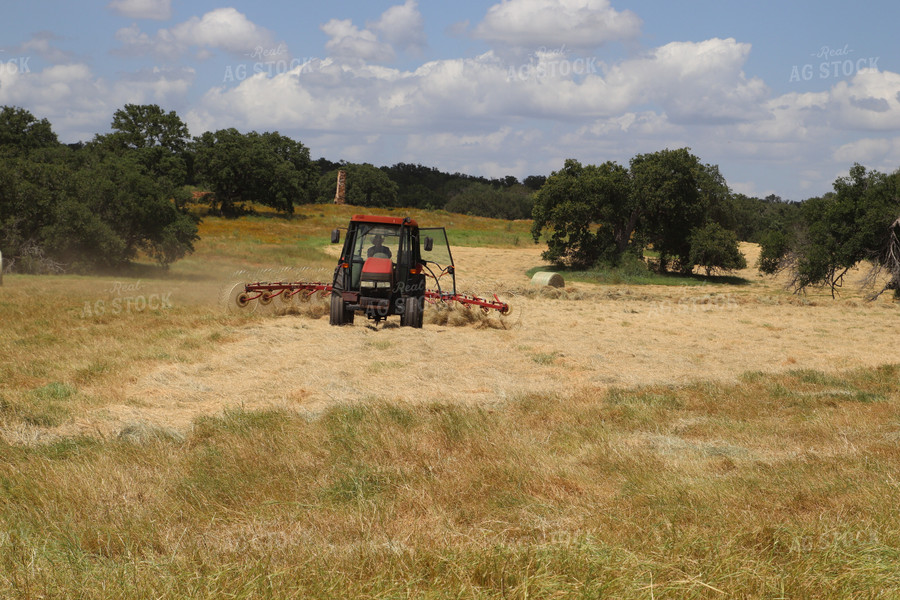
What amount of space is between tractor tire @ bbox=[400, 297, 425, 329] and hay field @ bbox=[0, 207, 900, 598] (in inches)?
42.4

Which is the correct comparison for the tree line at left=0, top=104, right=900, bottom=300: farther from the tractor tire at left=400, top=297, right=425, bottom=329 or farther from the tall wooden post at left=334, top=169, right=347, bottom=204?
the tall wooden post at left=334, top=169, right=347, bottom=204

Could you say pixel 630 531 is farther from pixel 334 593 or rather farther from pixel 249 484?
pixel 249 484

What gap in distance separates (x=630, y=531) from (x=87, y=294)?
54.0 ft

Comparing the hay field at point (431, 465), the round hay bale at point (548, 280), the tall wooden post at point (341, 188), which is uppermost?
the tall wooden post at point (341, 188)

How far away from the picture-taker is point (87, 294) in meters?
17.7

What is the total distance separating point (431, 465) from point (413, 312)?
28.6 feet

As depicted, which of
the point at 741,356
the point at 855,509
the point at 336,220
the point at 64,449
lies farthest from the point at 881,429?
the point at 336,220

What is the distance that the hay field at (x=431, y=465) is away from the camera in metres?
3.62

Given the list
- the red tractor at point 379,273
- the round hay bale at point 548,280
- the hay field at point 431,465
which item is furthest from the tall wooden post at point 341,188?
the hay field at point 431,465

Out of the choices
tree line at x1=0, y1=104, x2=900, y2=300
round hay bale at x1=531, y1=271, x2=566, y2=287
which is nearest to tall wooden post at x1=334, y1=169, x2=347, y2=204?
tree line at x1=0, y1=104, x2=900, y2=300

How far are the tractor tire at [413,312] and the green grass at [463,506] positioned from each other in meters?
6.59

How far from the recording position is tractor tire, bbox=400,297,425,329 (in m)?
14.5

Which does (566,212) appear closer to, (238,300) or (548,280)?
(548,280)

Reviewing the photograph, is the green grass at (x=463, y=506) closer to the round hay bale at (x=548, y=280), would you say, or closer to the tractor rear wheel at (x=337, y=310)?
the tractor rear wheel at (x=337, y=310)
